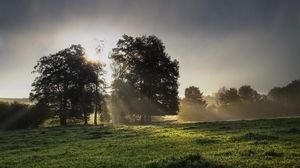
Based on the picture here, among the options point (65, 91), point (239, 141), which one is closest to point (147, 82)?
point (65, 91)

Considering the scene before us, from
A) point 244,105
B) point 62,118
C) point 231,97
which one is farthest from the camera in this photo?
point 231,97

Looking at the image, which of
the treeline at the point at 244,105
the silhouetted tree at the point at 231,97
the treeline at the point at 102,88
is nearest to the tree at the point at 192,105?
the treeline at the point at 244,105

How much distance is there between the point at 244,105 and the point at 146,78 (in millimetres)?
70628

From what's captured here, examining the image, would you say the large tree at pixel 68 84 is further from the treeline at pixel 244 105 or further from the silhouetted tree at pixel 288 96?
the silhouetted tree at pixel 288 96

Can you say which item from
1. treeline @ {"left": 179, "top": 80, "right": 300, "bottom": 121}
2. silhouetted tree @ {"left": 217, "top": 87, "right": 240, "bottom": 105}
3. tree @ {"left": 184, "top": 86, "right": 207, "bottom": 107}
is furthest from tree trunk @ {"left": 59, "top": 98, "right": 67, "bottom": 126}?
silhouetted tree @ {"left": 217, "top": 87, "right": 240, "bottom": 105}

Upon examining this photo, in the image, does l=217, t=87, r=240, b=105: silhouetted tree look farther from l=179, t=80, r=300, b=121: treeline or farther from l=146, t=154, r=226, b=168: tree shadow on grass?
l=146, t=154, r=226, b=168: tree shadow on grass

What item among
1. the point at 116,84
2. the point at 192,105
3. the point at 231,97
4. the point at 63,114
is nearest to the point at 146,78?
the point at 116,84

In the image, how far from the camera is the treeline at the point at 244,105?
487ft

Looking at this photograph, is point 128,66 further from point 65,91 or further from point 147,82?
point 65,91

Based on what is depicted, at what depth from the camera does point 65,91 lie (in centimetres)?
8900

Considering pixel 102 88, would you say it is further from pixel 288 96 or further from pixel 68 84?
pixel 288 96

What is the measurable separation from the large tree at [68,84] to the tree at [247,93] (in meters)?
81.9

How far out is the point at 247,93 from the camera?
161 m

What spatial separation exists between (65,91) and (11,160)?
62161 mm
